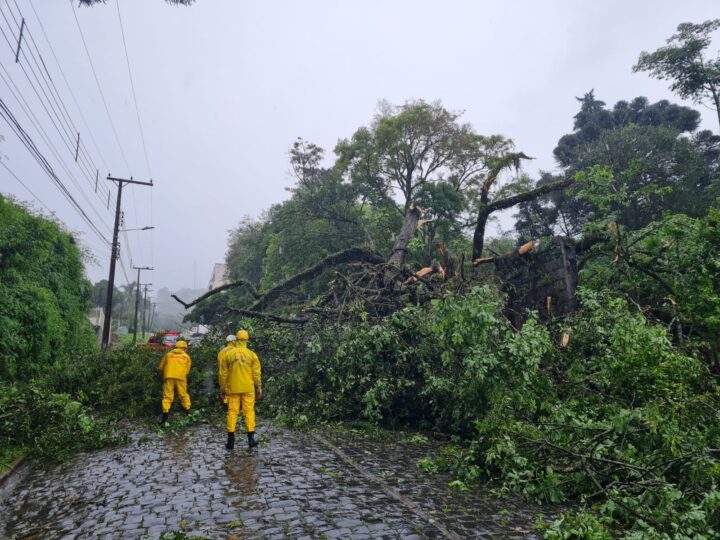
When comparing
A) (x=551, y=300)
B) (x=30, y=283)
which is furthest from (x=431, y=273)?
(x=30, y=283)

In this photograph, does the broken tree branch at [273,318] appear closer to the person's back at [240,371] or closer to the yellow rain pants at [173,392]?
the yellow rain pants at [173,392]

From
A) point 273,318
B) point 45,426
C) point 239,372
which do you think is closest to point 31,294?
point 273,318

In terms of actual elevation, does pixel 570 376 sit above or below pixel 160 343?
below

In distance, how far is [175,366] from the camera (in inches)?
365

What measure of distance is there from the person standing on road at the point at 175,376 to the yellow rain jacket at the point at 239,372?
7.61ft

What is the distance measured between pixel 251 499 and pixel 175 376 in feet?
16.0

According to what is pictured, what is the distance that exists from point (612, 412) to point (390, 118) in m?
20.5

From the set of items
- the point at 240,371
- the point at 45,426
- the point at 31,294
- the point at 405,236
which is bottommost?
the point at 45,426

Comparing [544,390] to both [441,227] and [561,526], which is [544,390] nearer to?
[561,526]

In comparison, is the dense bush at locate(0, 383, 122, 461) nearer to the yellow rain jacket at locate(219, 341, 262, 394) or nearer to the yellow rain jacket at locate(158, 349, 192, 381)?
the yellow rain jacket at locate(158, 349, 192, 381)

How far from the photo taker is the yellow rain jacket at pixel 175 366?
9.23 meters

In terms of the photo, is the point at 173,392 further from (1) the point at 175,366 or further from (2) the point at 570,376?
(2) the point at 570,376

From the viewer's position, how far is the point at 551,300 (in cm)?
1127

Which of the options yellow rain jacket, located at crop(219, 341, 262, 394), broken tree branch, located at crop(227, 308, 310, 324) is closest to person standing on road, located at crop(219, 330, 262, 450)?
yellow rain jacket, located at crop(219, 341, 262, 394)
